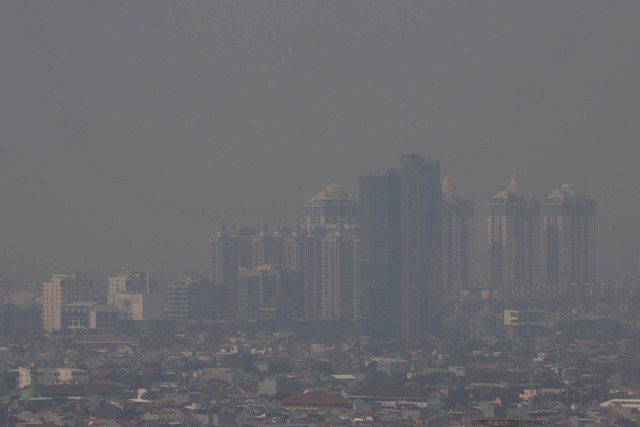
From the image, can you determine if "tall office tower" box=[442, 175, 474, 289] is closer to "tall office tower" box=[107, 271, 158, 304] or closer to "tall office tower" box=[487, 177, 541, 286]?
"tall office tower" box=[487, 177, 541, 286]

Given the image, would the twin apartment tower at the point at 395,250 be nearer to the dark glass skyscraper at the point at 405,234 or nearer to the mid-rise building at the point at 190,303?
the dark glass skyscraper at the point at 405,234

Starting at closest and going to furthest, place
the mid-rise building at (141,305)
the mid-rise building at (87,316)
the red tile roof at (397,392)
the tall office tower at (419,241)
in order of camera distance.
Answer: the red tile roof at (397,392)
the tall office tower at (419,241)
the mid-rise building at (87,316)
the mid-rise building at (141,305)

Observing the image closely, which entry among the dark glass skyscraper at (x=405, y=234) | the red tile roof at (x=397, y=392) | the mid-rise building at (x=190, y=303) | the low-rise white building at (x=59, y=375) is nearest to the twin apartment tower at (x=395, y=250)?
the dark glass skyscraper at (x=405, y=234)

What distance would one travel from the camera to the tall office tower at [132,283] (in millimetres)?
95975

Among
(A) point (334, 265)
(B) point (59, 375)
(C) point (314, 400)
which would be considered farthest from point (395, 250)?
(C) point (314, 400)

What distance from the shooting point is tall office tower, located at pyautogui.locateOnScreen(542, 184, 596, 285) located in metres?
100

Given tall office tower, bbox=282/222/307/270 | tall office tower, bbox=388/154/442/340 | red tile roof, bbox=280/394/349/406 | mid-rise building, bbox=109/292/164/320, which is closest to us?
red tile roof, bbox=280/394/349/406

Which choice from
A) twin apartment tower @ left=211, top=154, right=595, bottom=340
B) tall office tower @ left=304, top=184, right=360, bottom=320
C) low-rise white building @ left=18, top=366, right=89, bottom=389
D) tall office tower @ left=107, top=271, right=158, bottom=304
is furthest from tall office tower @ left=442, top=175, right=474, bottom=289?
low-rise white building @ left=18, top=366, right=89, bottom=389

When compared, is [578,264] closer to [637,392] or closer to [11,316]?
[11,316]

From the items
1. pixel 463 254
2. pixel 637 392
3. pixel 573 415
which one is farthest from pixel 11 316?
pixel 573 415

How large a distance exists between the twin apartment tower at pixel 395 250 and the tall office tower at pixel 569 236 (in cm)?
5

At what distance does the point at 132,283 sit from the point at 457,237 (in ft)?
41.6

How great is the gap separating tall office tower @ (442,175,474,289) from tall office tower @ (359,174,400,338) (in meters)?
7.88

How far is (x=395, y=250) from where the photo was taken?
9056cm
